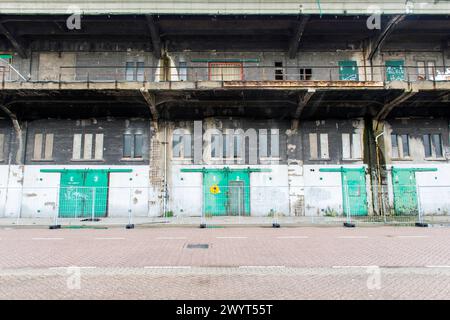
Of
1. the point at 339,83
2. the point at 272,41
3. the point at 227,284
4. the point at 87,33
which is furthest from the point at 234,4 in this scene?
the point at 227,284

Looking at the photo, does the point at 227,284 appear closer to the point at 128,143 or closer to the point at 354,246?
the point at 354,246

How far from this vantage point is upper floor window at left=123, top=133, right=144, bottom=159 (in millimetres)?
18953

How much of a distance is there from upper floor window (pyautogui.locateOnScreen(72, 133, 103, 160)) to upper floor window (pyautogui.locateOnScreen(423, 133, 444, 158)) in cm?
2032

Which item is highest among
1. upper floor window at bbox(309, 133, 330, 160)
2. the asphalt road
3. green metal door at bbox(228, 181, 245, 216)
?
upper floor window at bbox(309, 133, 330, 160)

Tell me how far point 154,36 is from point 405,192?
1786 centimetres

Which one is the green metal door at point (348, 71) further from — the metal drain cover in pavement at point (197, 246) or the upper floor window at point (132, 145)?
the metal drain cover in pavement at point (197, 246)

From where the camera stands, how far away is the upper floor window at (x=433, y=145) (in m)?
19.2

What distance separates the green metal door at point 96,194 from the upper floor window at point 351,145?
14.8m

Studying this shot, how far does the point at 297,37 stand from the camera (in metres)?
18.1

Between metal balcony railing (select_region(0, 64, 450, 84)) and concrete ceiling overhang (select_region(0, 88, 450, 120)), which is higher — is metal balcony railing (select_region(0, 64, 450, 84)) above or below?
above

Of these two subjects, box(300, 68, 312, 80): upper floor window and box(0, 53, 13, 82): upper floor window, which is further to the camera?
box(300, 68, 312, 80): upper floor window

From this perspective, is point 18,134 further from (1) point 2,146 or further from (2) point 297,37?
(2) point 297,37

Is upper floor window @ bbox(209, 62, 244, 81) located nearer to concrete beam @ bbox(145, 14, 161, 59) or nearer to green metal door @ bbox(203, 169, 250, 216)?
concrete beam @ bbox(145, 14, 161, 59)

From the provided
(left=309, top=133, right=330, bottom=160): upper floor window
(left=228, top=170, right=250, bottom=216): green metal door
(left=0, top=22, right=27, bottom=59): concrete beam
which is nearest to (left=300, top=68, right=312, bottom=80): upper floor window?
(left=309, top=133, right=330, bottom=160): upper floor window
